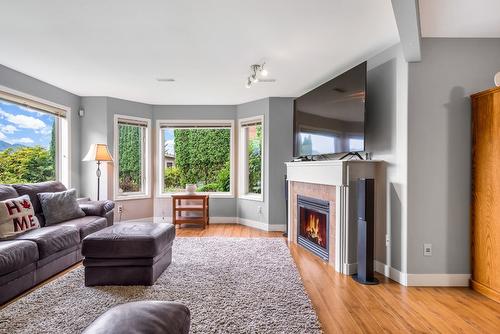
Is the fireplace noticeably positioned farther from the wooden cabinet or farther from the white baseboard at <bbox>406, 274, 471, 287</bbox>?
the wooden cabinet

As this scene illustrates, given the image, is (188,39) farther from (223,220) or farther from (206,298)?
(223,220)

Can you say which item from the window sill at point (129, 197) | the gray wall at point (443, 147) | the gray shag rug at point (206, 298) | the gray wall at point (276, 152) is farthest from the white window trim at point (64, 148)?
the gray wall at point (443, 147)

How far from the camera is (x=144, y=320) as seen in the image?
128 centimetres

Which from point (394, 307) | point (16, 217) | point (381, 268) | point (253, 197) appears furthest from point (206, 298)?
point (253, 197)

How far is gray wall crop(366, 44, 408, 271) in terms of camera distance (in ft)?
9.16

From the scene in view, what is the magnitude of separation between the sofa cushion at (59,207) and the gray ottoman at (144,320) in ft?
8.79

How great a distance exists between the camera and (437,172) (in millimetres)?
2730

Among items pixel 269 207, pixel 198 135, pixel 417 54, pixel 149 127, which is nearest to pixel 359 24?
pixel 417 54

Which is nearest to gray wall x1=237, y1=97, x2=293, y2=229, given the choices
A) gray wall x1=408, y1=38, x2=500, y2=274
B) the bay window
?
the bay window

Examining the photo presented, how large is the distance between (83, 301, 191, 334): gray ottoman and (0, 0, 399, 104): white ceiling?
2.07m

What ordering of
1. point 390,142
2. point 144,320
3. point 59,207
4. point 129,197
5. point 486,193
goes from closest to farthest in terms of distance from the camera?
point 144,320 < point 486,193 < point 390,142 < point 59,207 < point 129,197

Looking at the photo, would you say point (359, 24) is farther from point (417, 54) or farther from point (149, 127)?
point (149, 127)

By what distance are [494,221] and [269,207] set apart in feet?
10.3

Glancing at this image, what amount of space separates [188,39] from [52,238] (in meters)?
A: 2.36
